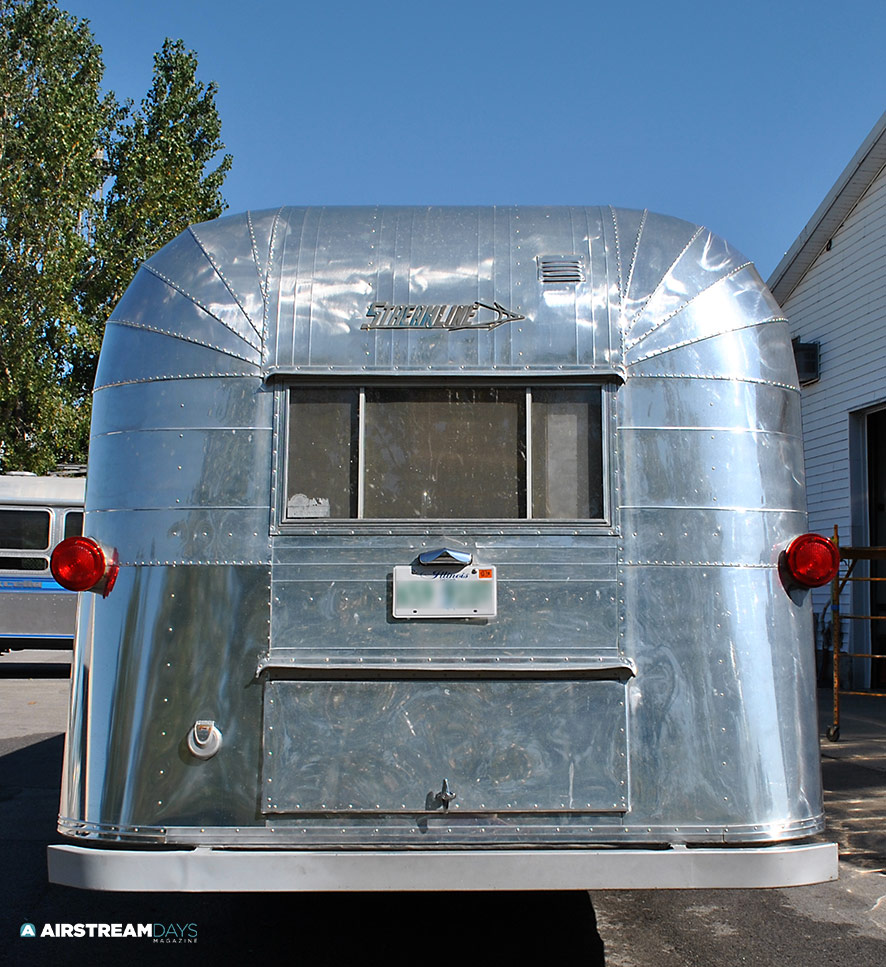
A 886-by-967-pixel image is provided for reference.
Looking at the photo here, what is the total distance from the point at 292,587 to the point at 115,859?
1.06m

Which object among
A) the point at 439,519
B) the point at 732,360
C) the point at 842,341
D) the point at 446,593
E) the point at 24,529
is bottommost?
the point at 446,593

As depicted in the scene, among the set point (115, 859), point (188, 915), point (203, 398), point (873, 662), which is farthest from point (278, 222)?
point (873, 662)

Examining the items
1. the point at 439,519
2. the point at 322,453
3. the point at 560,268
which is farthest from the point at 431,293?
the point at 439,519

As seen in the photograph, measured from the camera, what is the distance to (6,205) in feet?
66.2

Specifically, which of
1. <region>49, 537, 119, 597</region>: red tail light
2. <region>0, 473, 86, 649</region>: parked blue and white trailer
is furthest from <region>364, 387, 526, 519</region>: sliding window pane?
<region>0, 473, 86, 649</region>: parked blue and white trailer

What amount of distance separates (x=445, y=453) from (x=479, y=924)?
2.52 metres

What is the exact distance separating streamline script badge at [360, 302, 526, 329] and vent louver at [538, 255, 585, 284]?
0.67 feet

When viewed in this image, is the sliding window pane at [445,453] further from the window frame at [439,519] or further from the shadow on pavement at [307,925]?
the shadow on pavement at [307,925]

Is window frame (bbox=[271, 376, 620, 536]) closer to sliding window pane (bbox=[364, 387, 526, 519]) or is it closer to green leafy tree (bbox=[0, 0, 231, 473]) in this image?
sliding window pane (bbox=[364, 387, 526, 519])

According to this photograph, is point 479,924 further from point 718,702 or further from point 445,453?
point 445,453

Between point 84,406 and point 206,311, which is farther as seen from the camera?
point 84,406

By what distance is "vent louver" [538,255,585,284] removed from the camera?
3.74 meters

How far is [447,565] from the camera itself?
3.53 meters

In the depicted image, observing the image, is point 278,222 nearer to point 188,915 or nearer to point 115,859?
point 115,859
